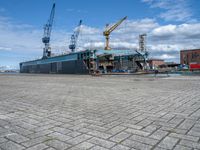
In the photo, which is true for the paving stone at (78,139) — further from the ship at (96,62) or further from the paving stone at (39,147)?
the ship at (96,62)

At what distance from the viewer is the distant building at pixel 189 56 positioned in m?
82.4

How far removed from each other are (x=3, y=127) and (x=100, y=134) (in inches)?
73.1

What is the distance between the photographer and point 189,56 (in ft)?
282

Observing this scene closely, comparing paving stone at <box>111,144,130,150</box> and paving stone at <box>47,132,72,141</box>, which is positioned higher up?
paving stone at <box>47,132,72,141</box>

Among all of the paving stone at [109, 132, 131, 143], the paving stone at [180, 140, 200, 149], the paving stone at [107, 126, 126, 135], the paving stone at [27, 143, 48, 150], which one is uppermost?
the paving stone at [27, 143, 48, 150]

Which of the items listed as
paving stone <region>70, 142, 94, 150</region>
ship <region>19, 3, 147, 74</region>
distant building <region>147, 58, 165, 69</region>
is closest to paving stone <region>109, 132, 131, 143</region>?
paving stone <region>70, 142, 94, 150</region>

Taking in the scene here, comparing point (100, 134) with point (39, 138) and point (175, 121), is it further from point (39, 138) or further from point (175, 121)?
point (175, 121)

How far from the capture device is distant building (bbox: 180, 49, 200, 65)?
82.4 m

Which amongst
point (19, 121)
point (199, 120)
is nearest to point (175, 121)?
point (199, 120)

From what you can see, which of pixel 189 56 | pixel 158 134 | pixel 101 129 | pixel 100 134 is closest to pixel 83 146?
pixel 100 134

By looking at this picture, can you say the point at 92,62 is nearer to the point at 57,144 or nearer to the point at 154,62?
the point at 57,144

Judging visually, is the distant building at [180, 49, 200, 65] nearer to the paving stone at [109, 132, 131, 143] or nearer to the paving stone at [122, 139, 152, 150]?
the paving stone at [109, 132, 131, 143]

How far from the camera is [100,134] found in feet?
9.48

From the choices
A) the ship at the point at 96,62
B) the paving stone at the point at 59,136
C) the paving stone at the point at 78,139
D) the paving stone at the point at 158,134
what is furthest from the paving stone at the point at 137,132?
the ship at the point at 96,62
